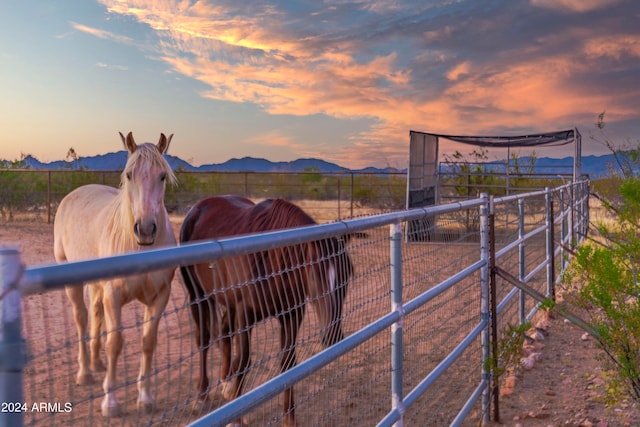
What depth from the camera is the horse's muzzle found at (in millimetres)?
4621

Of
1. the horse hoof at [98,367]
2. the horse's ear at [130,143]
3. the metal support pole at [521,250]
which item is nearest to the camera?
the horse's ear at [130,143]

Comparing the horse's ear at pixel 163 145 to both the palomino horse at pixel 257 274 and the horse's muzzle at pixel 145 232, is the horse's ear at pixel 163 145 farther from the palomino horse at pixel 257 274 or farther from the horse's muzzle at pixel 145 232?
the horse's muzzle at pixel 145 232

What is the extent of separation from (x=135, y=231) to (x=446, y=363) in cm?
257

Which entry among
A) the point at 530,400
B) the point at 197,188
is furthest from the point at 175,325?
the point at 197,188

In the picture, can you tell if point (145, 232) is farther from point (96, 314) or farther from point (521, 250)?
point (521, 250)

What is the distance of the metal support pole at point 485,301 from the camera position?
443 centimetres

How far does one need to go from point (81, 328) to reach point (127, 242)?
62.1 inches

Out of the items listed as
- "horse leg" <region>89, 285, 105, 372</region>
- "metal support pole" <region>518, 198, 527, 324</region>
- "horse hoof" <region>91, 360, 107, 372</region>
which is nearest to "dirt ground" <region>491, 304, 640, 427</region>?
"metal support pole" <region>518, 198, 527, 324</region>

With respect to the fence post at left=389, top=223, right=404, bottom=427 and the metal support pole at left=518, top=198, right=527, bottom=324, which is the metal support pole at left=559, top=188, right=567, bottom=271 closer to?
the metal support pole at left=518, top=198, right=527, bottom=324

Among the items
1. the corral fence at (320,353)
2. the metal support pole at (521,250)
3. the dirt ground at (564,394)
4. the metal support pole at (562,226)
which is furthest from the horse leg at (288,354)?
the metal support pole at (562,226)

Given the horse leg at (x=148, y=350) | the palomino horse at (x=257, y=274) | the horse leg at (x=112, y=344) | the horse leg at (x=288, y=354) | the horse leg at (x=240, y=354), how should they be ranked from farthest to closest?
the horse leg at (x=148, y=350)
the horse leg at (x=112, y=344)
the palomino horse at (x=257, y=274)
the horse leg at (x=288, y=354)
the horse leg at (x=240, y=354)

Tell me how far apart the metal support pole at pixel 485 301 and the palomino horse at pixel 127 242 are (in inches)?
93.6

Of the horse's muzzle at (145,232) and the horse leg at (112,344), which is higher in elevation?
the horse's muzzle at (145,232)

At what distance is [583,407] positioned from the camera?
485 cm
